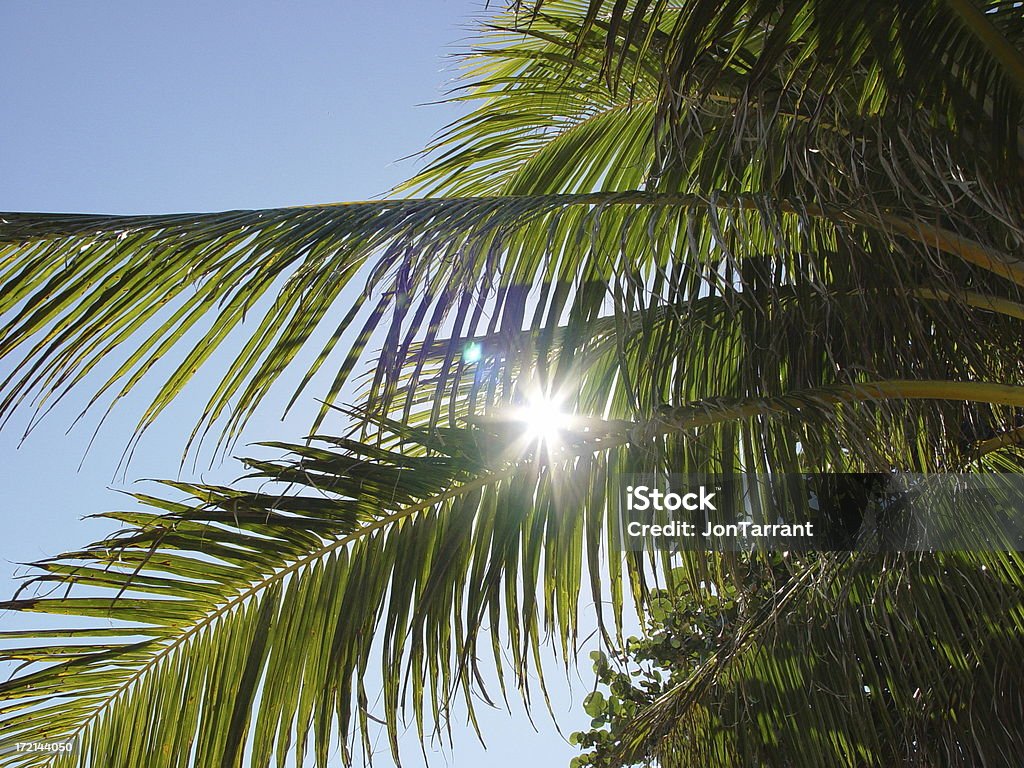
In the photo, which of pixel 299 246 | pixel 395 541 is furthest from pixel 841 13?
pixel 395 541

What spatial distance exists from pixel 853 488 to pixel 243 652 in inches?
69.8

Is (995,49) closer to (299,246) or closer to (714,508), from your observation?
(714,508)

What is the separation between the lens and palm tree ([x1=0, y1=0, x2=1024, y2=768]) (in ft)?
5.51

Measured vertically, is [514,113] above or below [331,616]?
above

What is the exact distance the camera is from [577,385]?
8.06ft

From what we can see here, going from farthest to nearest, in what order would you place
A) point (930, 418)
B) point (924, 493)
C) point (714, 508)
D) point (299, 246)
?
1. point (924, 493)
2. point (930, 418)
3. point (714, 508)
4. point (299, 246)

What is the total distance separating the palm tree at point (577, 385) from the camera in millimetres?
1680

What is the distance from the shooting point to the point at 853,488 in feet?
8.83

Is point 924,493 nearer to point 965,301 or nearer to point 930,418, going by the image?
point 930,418

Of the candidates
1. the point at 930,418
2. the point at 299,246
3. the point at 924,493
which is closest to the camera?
the point at 299,246

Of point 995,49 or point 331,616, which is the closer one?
point 995,49

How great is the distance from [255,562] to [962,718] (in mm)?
2009

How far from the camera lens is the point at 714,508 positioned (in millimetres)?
2262

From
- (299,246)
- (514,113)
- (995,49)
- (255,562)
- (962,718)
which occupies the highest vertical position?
(514,113)
